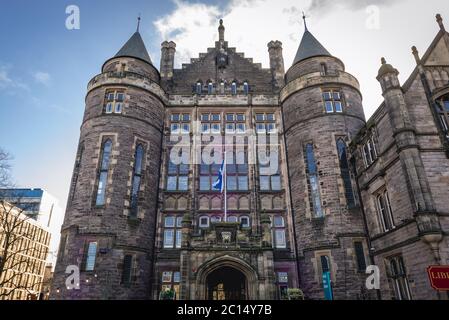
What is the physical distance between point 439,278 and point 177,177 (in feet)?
56.3

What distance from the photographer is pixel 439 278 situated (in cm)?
820

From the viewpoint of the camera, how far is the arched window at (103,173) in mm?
18938

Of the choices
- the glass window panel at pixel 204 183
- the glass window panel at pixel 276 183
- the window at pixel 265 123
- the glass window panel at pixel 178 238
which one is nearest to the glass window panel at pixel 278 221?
the glass window panel at pixel 276 183

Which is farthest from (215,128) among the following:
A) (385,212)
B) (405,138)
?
(405,138)

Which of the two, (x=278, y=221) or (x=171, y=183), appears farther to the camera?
(x=171, y=183)

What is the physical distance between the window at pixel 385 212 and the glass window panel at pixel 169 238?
42.6 feet

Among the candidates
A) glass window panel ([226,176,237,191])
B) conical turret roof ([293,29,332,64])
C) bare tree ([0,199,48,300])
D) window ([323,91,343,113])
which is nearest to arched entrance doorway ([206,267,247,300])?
glass window panel ([226,176,237,191])

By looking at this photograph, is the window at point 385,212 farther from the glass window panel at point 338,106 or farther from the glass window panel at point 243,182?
the glass window panel at point 243,182

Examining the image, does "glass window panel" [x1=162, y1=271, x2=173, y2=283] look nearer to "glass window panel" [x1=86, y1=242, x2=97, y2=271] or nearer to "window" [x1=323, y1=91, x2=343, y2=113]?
"glass window panel" [x1=86, y1=242, x2=97, y2=271]

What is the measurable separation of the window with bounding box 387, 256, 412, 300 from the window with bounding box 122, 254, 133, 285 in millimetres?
14275

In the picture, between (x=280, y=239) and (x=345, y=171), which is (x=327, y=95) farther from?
(x=280, y=239)

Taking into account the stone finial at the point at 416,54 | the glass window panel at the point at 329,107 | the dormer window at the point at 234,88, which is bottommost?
the stone finial at the point at 416,54

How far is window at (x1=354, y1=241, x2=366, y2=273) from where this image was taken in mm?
17016

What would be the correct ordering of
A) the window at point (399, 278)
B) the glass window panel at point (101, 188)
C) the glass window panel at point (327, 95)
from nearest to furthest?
the window at point (399, 278) → the glass window panel at point (101, 188) → the glass window panel at point (327, 95)
